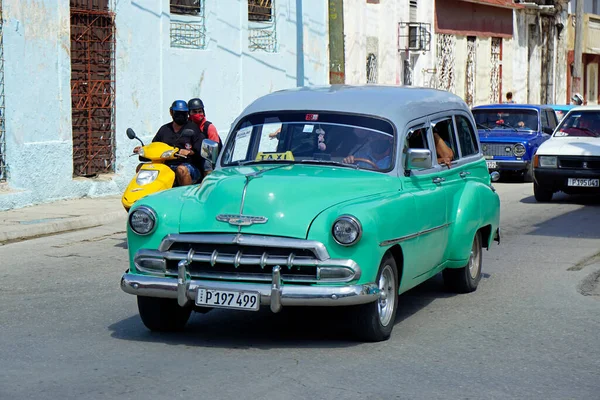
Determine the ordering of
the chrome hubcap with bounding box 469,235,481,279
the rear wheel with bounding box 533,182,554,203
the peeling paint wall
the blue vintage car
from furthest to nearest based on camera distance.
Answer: the peeling paint wall < the blue vintage car < the rear wheel with bounding box 533,182,554,203 < the chrome hubcap with bounding box 469,235,481,279

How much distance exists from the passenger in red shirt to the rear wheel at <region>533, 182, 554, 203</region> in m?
7.26

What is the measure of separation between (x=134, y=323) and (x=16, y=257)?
4.14 metres

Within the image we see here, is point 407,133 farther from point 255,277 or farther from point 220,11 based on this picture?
point 220,11

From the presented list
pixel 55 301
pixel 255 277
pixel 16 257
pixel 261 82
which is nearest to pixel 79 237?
pixel 16 257

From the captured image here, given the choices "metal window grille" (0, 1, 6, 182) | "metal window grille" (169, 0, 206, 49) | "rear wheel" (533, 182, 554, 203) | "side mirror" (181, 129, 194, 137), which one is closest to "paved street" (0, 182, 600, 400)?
"side mirror" (181, 129, 194, 137)

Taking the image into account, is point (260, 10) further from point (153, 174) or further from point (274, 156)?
point (274, 156)

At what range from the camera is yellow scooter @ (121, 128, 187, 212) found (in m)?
12.2

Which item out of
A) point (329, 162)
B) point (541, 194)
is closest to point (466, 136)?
point (329, 162)

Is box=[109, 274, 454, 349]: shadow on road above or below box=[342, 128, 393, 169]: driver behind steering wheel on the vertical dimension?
below

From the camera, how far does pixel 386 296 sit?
7609 mm

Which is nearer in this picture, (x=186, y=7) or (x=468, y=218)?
(x=468, y=218)

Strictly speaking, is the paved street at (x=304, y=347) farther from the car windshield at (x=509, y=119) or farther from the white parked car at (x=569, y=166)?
the car windshield at (x=509, y=119)

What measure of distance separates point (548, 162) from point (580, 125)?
1442 mm

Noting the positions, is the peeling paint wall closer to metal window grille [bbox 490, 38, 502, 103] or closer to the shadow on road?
metal window grille [bbox 490, 38, 502, 103]
